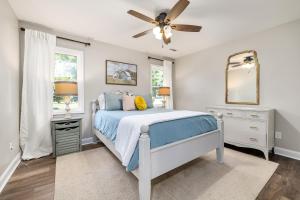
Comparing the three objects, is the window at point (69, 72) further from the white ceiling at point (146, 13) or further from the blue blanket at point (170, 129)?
the blue blanket at point (170, 129)

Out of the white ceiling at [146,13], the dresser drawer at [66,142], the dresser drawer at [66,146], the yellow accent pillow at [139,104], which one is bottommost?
the dresser drawer at [66,146]

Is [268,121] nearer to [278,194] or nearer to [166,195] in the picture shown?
[278,194]

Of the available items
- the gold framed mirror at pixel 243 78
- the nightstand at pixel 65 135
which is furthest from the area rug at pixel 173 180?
the gold framed mirror at pixel 243 78

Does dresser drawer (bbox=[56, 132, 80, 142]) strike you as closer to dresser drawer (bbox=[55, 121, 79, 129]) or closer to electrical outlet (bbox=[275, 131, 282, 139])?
dresser drawer (bbox=[55, 121, 79, 129])

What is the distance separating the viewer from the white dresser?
2.50 meters

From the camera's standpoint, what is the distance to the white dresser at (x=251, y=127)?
250 cm

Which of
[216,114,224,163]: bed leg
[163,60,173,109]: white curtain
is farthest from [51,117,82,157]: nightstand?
[163,60,173,109]: white curtain

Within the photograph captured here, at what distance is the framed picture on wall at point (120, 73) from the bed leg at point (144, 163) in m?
2.49

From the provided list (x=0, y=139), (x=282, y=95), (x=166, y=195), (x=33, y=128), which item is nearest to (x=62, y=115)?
(x=33, y=128)

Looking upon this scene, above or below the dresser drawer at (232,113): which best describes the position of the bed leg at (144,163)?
below

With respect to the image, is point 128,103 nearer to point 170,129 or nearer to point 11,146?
point 170,129

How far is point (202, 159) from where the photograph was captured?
2473 millimetres

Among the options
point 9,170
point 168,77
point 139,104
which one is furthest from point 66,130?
point 168,77

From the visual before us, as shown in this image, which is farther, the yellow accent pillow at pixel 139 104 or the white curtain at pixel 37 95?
the yellow accent pillow at pixel 139 104
